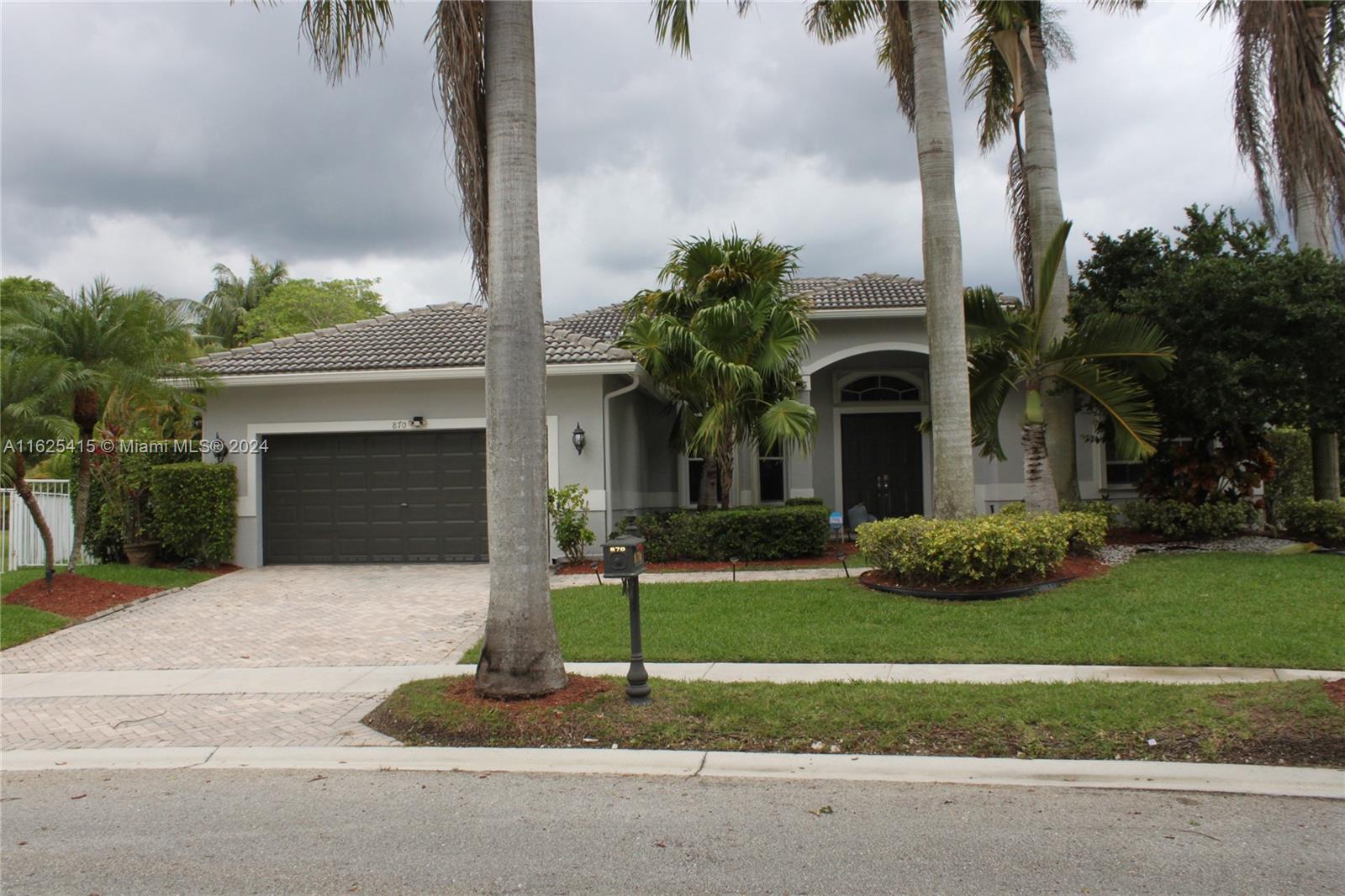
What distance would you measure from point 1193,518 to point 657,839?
1233 cm

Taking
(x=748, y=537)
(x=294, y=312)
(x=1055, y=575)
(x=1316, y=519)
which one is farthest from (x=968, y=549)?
(x=294, y=312)

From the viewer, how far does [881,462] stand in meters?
19.5

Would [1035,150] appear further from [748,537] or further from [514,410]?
[514,410]

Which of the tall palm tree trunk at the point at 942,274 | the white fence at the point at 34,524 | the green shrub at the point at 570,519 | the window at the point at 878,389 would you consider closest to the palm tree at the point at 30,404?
the white fence at the point at 34,524

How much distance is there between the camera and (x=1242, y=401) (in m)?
12.8

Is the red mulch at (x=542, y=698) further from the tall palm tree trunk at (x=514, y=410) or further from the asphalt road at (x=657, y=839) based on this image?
the asphalt road at (x=657, y=839)

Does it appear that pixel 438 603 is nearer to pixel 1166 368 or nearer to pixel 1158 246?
pixel 1166 368

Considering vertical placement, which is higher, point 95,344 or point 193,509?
point 95,344

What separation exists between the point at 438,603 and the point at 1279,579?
1039 cm

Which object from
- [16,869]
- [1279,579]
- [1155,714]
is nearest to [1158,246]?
[1279,579]

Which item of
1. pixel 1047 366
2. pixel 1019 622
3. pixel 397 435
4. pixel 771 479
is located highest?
pixel 1047 366

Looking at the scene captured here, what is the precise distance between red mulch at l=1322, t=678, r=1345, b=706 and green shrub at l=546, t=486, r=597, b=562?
10.3 metres

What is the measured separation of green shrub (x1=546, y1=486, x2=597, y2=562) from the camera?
48.0ft

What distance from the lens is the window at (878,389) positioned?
1966cm
